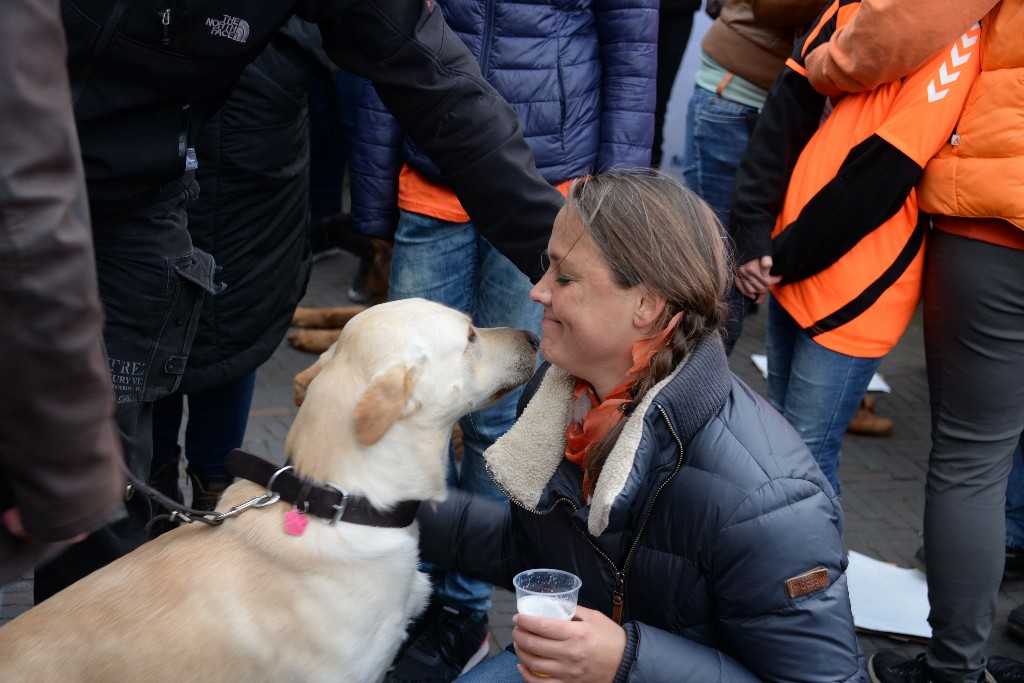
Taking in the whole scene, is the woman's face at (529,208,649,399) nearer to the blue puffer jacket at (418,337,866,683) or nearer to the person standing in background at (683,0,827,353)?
the blue puffer jacket at (418,337,866,683)

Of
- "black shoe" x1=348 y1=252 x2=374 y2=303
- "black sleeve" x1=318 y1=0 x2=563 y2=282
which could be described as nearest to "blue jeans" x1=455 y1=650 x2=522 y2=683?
"black sleeve" x1=318 y1=0 x2=563 y2=282

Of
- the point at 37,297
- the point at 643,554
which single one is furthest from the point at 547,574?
the point at 37,297

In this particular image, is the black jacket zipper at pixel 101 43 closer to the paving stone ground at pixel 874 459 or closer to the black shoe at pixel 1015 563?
the paving stone ground at pixel 874 459

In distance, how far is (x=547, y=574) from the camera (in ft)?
7.00

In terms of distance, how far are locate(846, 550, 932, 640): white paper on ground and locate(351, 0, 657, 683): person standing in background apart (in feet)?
4.55

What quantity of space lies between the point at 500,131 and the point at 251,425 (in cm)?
274

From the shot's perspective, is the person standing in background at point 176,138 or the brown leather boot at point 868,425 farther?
the brown leather boot at point 868,425

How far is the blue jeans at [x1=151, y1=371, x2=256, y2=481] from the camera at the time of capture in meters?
3.70

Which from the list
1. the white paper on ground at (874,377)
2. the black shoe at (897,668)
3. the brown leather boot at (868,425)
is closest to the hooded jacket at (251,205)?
the black shoe at (897,668)

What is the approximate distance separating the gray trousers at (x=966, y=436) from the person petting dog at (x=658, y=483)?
0.93 metres

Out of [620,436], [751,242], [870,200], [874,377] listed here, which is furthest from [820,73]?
[874,377]

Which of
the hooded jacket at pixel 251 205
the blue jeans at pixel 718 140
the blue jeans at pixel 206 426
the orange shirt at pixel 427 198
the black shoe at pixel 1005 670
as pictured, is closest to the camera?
the black shoe at pixel 1005 670

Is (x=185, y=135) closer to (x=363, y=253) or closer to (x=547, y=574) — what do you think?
(x=547, y=574)

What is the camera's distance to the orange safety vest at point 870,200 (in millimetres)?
2926
